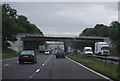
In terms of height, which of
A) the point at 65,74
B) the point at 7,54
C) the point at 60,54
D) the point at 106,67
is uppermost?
the point at 7,54

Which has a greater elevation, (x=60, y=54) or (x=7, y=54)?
(x=7, y=54)

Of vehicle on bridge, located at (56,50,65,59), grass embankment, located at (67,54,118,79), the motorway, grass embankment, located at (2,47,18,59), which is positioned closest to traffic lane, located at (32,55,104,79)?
the motorway

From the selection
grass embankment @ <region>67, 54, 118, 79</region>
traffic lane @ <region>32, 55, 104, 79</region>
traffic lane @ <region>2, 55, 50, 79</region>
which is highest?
grass embankment @ <region>67, 54, 118, 79</region>

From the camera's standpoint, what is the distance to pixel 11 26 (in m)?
95.1

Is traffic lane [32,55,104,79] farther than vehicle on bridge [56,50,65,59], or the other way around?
vehicle on bridge [56,50,65,59]

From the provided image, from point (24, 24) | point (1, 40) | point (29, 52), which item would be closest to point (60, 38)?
point (1, 40)

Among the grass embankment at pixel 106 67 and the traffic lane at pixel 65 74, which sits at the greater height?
the grass embankment at pixel 106 67

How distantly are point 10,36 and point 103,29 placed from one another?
199 ft

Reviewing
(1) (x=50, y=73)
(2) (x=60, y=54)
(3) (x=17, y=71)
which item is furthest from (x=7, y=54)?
(1) (x=50, y=73)

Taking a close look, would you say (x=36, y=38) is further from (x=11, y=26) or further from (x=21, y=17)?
(x=21, y=17)

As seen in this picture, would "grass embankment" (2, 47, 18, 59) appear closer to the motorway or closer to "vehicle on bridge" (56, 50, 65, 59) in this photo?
"vehicle on bridge" (56, 50, 65, 59)

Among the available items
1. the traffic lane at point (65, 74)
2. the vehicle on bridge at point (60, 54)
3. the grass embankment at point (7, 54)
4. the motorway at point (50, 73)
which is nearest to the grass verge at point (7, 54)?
the grass embankment at point (7, 54)

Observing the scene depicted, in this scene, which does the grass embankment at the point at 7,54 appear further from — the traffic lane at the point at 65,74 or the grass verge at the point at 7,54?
the traffic lane at the point at 65,74

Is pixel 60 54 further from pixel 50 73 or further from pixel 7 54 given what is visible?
pixel 50 73
